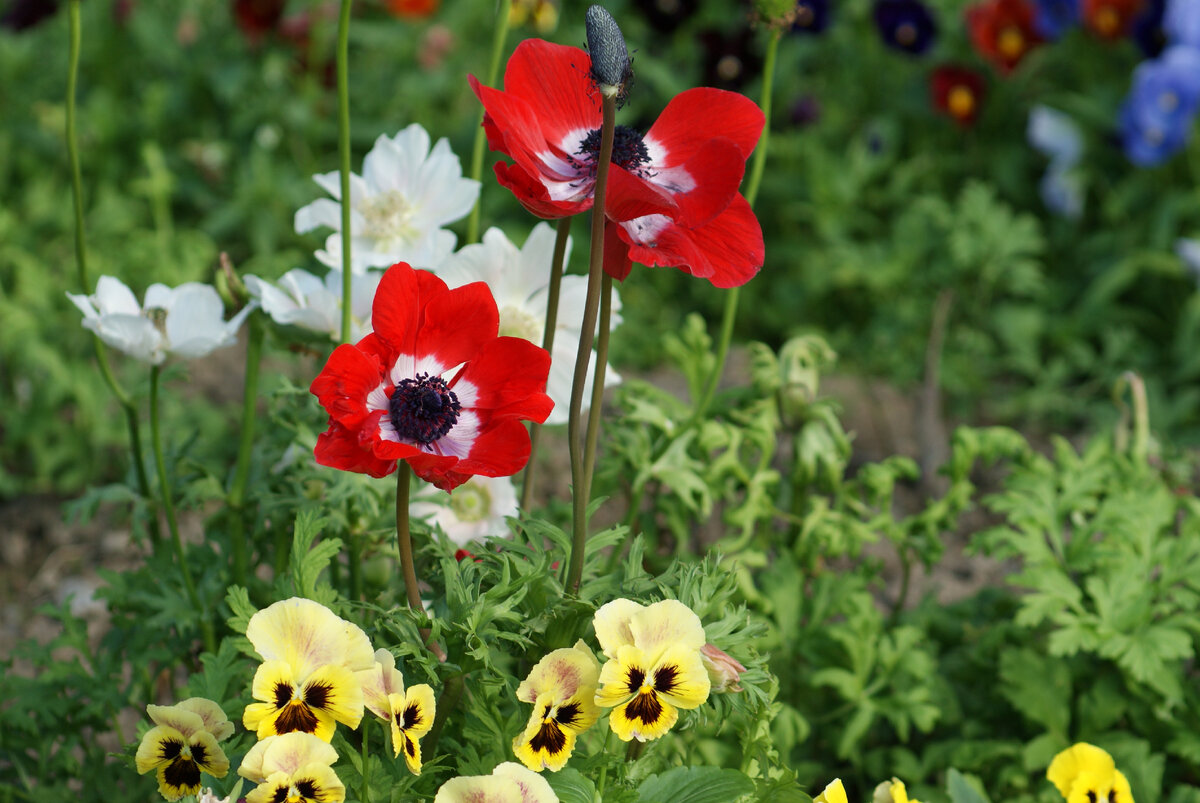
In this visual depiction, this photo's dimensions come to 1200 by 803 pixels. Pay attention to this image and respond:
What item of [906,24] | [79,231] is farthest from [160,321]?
[906,24]

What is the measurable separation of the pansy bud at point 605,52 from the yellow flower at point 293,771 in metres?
0.53

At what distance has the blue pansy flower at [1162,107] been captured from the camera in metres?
2.99

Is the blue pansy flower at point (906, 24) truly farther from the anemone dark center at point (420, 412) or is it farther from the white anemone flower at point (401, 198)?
the anemone dark center at point (420, 412)

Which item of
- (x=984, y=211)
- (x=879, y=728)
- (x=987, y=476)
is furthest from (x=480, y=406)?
(x=984, y=211)

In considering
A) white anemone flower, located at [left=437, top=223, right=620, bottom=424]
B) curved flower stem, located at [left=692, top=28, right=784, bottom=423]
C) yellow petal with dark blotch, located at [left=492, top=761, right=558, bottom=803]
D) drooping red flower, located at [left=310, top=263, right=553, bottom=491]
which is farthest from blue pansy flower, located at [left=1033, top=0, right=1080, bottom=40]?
yellow petal with dark blotch, located at [left=492, top=761, right=558, bottom=803]

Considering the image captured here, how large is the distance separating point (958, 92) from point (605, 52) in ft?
9.25

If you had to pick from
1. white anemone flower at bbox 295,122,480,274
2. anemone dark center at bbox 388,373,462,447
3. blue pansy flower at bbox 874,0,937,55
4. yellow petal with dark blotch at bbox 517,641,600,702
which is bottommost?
yellow petal with dark blotch at bbox 517,641,600,702

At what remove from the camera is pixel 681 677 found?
0.91m

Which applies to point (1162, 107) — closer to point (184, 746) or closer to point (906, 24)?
point (906, 24)

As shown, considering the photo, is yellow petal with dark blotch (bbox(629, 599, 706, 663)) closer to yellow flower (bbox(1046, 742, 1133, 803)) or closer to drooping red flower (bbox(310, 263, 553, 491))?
drooping red flower (bbox(310, 263, 553, 491))

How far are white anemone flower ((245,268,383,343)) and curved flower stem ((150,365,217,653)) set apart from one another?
0.15 metres

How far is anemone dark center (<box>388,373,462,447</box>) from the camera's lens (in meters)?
0.90

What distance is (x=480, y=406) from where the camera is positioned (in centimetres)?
95

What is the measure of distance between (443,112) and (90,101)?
1043 mm
